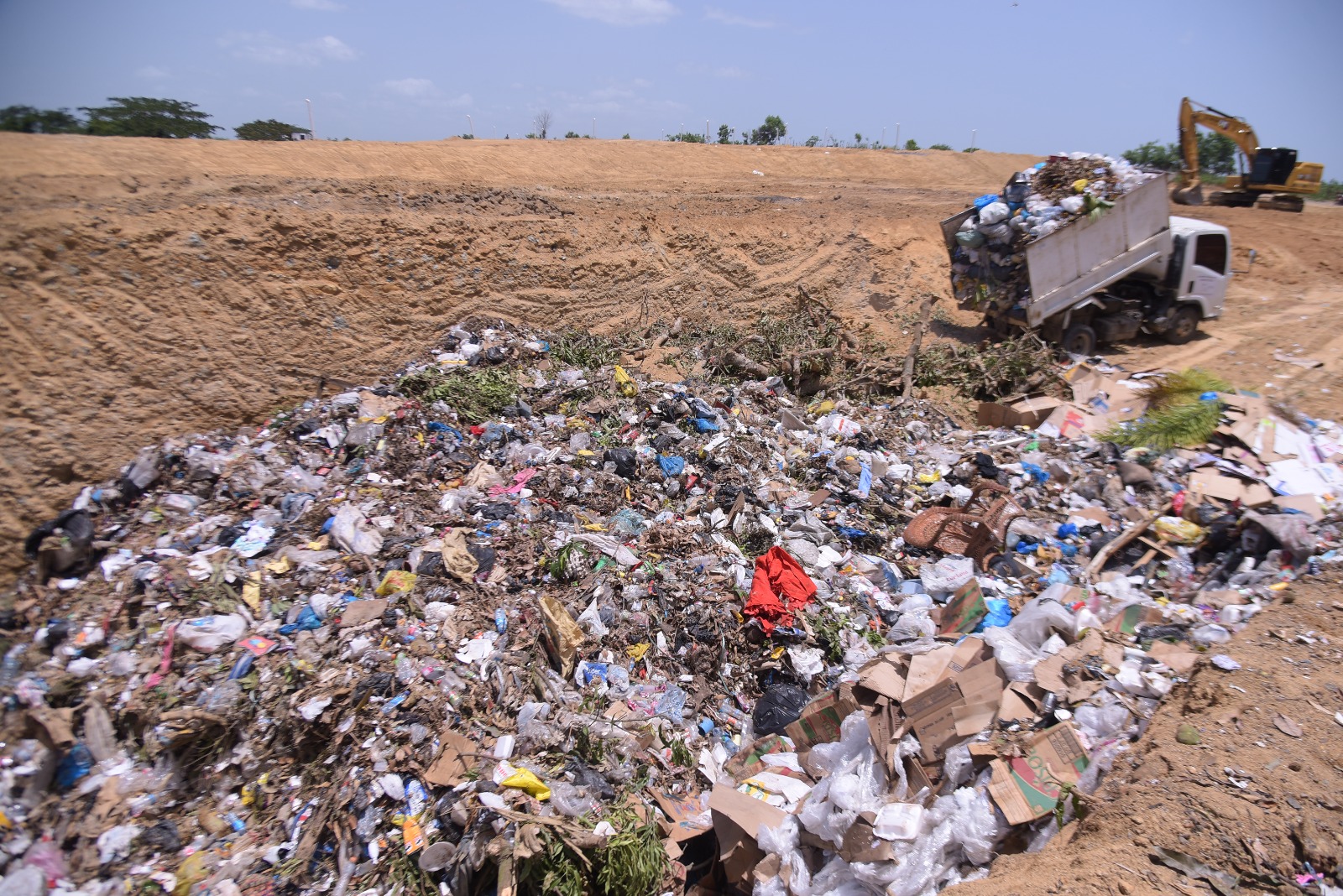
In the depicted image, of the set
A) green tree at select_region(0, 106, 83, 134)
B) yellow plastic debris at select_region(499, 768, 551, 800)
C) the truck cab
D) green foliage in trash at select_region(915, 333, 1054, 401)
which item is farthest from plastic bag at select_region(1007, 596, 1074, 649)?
green tree at select_region(0, 106, 83, 134)

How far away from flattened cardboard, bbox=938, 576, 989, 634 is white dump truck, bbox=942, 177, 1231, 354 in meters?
4.90

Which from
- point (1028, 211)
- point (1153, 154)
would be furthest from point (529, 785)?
point (1153, 154)

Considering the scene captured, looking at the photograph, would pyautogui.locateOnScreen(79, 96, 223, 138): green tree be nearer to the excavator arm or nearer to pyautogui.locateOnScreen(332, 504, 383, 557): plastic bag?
pyautogui.locateOnScreen(332, 504, 383, 557): plastic bag

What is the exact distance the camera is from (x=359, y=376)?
6.33 metres

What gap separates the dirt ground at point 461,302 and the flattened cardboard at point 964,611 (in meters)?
1.18

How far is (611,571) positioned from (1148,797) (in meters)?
2.95

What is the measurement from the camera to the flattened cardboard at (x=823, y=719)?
3.43m

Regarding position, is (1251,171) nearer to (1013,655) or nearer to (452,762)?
(1013,655)

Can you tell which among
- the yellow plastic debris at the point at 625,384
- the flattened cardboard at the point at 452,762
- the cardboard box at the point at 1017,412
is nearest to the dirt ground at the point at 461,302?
the yellow plastic debris at the point at 625,384

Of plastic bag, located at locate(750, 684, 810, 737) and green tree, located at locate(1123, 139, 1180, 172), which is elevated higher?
green tree, located at locate(1123, 139, 1180, 172)

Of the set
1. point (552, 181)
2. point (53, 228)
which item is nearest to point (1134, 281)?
point (552, 181)

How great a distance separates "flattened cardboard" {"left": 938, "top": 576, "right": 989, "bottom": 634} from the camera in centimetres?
427

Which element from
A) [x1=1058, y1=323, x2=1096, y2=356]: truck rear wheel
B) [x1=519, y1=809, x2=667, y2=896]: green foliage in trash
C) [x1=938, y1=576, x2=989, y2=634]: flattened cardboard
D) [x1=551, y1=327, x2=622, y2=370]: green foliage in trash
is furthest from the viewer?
[x1=1058, y1=323, x2=1096, y2=356]: truck rear wheel

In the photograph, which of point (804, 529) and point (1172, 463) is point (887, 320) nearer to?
point (1172, 463)
